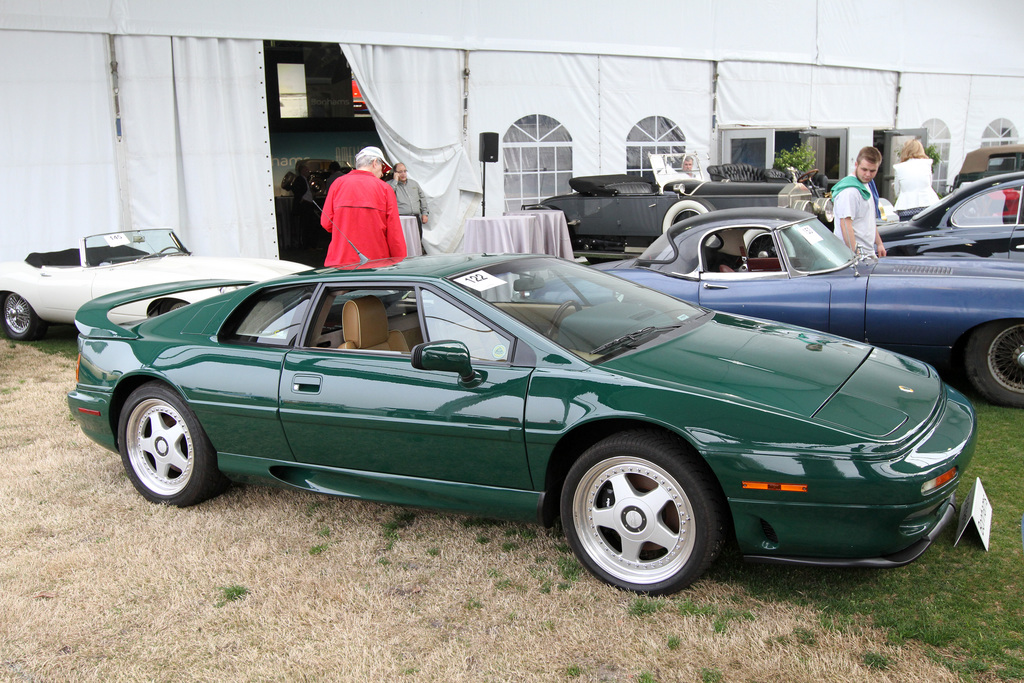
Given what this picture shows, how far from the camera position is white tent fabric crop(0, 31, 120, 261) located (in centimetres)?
1035

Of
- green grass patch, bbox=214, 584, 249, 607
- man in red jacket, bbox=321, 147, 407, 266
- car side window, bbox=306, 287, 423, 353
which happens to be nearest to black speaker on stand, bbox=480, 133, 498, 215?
man in red jacket, bbox=321, 147, 407, 266

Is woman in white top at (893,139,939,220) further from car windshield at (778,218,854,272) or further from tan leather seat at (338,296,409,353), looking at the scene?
tan leather seat at (338,296,409,353)

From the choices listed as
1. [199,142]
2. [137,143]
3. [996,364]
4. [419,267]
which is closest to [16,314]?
[137,143]

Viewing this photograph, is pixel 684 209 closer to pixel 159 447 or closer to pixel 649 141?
pixel 649 141

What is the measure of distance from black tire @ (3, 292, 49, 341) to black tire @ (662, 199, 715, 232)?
7811 mm

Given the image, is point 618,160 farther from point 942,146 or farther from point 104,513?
point 104,513

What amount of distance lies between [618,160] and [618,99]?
1021 millimetres

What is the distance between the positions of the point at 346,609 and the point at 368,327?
1290 millimetres

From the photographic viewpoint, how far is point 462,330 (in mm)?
3570

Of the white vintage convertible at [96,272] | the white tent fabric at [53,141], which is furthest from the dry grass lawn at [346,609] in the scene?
the white tent fabric at [53,141]

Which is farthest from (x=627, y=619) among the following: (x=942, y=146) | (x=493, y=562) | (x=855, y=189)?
(x=942, y=146)

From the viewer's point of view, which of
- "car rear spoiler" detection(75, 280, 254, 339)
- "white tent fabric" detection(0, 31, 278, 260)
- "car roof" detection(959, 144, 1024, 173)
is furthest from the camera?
"car roof" detection(959, 144, 1024, 173)

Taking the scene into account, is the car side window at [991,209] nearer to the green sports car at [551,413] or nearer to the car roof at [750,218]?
the car roof at [750,218]

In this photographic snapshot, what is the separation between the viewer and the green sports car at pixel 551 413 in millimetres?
2922
